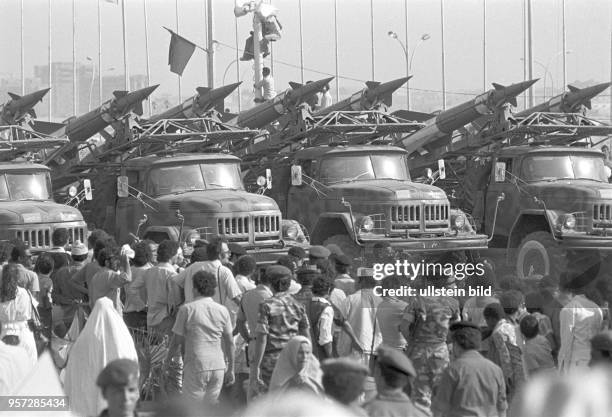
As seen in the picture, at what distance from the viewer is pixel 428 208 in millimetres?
17828

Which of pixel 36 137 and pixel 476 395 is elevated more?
pixel 36 137

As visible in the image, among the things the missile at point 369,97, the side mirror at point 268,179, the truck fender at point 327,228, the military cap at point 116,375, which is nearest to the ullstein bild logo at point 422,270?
the truck fender at point 327,228

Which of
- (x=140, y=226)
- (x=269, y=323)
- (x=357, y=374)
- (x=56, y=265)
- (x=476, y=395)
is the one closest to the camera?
(x=357, y=374)

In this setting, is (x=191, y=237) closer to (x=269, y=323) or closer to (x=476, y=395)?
(x=269, y=323)

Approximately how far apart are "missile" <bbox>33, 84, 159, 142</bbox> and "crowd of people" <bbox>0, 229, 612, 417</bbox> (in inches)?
264

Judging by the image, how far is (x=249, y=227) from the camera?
16.8 metres

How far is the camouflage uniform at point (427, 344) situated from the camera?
8.91m

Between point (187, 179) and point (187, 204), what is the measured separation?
94cm

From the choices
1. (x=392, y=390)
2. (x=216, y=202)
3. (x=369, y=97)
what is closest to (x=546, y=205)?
(x=369, y=97)

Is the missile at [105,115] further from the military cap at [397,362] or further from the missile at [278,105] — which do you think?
the military cap at [397,362]

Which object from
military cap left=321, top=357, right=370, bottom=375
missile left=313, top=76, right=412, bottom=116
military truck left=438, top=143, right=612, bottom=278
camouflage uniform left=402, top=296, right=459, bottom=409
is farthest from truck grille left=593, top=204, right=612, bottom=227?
military cap left=321, top=357, right=370, bottom=375

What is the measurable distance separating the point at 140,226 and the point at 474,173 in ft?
17.3

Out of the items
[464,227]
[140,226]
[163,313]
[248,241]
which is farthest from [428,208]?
[163,313]

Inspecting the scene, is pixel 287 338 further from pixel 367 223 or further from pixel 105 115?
pixel 105 115
